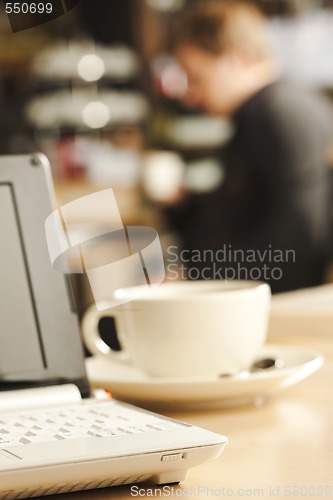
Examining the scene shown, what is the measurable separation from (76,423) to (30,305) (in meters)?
0.10

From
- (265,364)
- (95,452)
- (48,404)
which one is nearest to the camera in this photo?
(95,452)

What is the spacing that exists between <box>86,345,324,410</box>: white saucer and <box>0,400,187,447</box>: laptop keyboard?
6cm

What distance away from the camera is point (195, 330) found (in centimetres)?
54

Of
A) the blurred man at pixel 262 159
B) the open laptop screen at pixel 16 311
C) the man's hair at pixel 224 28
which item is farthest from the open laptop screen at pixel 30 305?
the man's hair at pixel 224 28

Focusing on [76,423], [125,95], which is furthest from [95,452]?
[125,95]

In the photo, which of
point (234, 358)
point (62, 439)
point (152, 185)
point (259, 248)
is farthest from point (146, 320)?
point (152, 185)

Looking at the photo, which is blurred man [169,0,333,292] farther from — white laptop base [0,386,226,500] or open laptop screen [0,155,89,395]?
white laptop base [0,386,226,500]

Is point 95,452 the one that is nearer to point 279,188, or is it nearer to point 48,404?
point 48,404

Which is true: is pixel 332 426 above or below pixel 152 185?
above

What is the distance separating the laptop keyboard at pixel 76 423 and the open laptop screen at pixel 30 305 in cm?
4

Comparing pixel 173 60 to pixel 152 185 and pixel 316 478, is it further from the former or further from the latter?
pixel 316 478

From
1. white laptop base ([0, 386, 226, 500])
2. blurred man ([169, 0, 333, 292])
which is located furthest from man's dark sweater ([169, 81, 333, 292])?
white laptop base ([0, 386, 226, 500])

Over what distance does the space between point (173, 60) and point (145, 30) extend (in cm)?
15

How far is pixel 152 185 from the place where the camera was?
318cm
